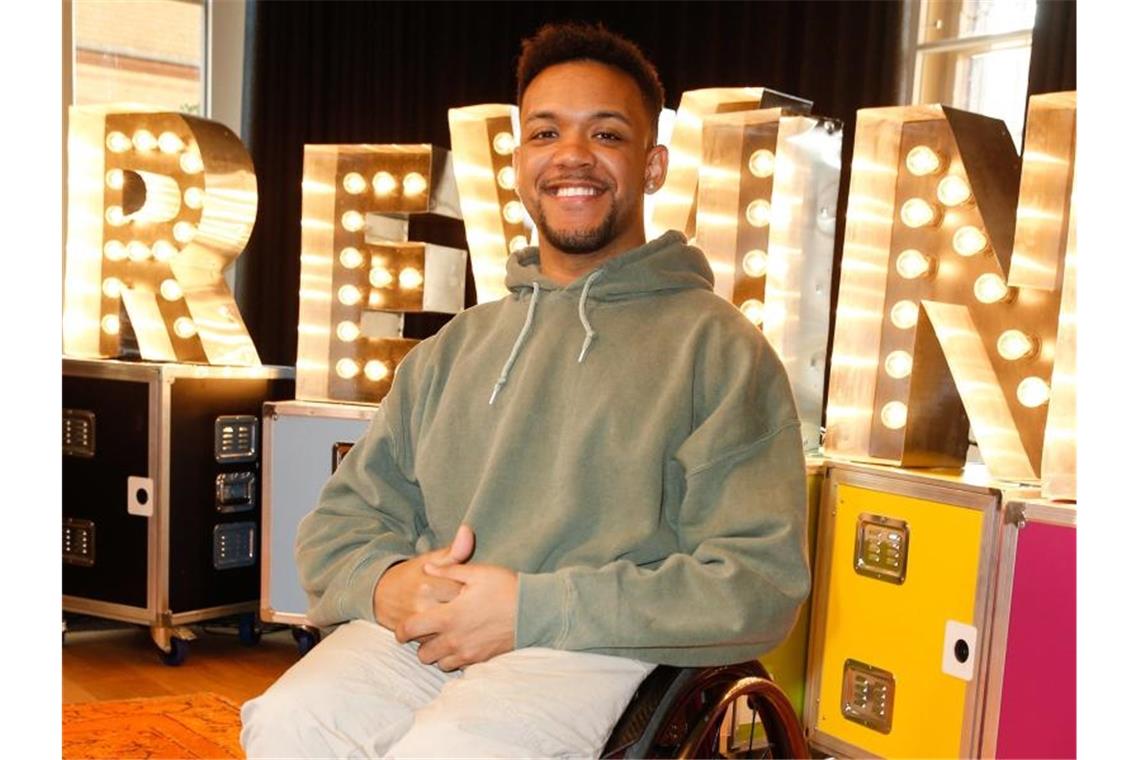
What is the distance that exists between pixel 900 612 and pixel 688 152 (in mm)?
1227

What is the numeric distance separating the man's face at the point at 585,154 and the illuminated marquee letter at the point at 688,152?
1135 millimetres

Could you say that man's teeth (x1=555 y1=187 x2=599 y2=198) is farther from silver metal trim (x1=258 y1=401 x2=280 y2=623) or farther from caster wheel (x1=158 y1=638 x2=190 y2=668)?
caster wheel (x1=158 y1=638 x2=190 y2=668)

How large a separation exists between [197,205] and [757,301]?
1.89 m

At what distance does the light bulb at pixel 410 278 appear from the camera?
331 centimetres

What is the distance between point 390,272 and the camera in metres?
3.34

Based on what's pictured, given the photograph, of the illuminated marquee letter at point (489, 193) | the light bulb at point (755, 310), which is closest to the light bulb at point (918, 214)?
the light bulb at point (755, 310)

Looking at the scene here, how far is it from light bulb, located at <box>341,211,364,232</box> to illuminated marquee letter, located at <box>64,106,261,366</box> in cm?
46

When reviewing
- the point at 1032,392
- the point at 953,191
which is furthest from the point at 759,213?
the point at 1032,392

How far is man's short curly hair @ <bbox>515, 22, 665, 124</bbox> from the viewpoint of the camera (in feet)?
5.33

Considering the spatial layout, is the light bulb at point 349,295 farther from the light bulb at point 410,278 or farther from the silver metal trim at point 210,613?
the silver metal trim at point 210,613

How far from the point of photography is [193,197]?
3574 millimetres

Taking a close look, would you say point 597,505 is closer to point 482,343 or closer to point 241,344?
point 482,343
